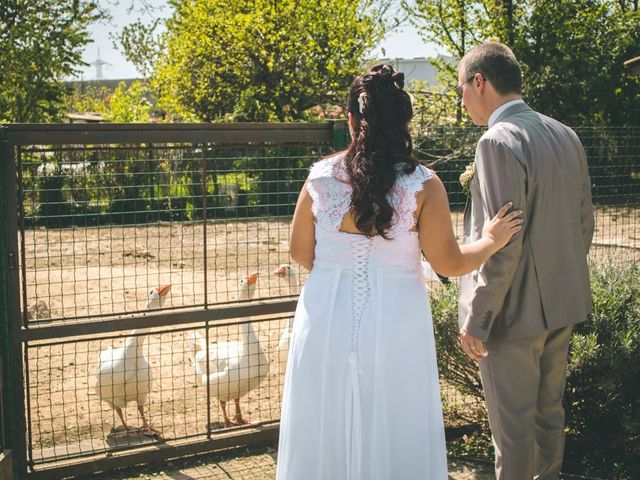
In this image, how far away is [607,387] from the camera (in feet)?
13.6

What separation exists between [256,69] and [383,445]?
16.9 metres

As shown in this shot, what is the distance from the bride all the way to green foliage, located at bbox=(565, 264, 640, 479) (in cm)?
150

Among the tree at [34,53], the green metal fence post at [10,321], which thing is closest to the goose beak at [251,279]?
the green metal fence post at [10,321]

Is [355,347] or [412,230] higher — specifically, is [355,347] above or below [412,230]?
below

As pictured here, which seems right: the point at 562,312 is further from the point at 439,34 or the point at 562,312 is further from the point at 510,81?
the point at 439,34

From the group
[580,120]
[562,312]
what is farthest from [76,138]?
[580,120]

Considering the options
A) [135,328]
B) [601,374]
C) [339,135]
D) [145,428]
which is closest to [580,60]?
[339,135]

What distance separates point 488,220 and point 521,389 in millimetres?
779

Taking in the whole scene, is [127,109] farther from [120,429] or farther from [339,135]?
[339,135]

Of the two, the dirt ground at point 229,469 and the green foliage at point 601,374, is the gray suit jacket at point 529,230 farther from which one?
the dirt ground at point 229,469

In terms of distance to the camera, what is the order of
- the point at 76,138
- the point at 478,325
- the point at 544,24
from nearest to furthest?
the point at 478,325, the point at 76,138, the point at 544,24

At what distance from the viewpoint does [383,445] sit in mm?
3018

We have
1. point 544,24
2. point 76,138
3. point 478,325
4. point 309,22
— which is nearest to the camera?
point 478,325

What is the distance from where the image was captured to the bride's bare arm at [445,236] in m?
2.94
